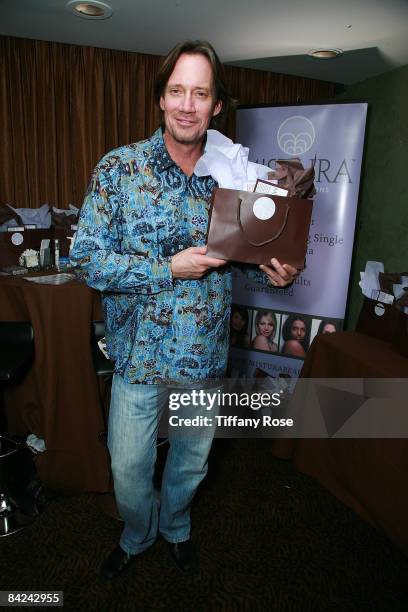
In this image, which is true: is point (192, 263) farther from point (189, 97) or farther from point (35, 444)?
point (35, 444)

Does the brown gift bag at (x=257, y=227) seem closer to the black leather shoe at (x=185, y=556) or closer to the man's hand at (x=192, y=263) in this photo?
the man's hand at (x=192, y=263)

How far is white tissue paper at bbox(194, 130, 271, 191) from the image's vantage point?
1108 millimetres

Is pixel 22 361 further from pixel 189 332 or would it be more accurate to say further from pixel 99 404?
pixel 189 332

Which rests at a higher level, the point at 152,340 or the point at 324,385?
the point at 152,340

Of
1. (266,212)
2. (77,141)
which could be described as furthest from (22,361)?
(77,141)

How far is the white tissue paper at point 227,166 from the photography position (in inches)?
43.6

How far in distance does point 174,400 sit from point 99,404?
0.74m

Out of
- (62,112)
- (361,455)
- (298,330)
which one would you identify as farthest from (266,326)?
(62,112)

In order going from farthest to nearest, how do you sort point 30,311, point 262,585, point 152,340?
point 30,311 < point 262,585 < point 152,340

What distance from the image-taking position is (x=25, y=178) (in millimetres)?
2643

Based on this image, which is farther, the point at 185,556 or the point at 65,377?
the point at 65,377

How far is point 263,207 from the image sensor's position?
3.48 ft

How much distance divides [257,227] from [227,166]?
0.19 m

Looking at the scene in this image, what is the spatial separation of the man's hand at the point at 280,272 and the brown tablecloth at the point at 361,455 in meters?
0.71
